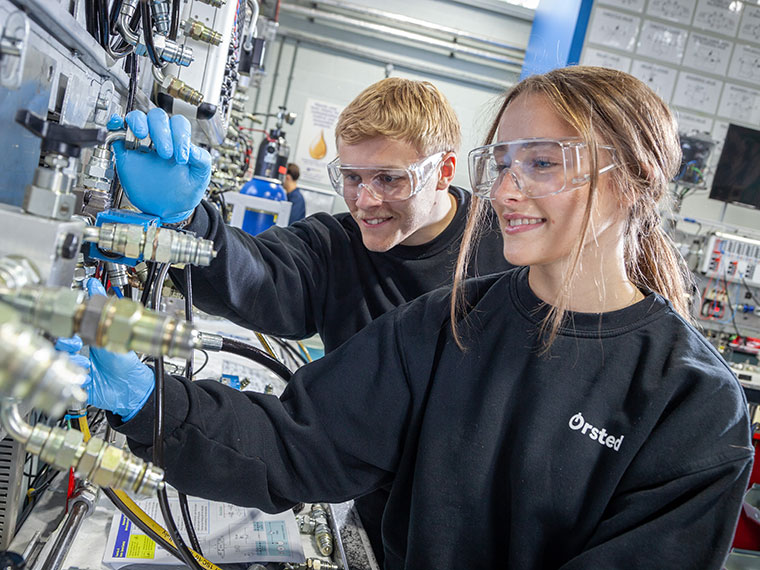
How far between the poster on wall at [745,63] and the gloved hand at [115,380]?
4.42 meters

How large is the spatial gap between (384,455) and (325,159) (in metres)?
6.20

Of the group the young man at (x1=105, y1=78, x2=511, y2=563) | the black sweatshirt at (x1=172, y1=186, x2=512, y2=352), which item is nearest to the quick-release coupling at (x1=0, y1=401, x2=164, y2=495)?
the young man at (x1=105, y1=78, x2=511, y2=563)

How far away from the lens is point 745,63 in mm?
3936

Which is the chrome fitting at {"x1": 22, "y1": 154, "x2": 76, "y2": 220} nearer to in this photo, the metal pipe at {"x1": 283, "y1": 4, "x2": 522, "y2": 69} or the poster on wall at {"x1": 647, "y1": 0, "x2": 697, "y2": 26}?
the poster on wall at {"x1": 647, "y1": 0, "x2": 697, "y2": 26}

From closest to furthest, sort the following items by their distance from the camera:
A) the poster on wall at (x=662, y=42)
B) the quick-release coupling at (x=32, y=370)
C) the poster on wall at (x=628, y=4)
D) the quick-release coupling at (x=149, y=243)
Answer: the quick-release coupling at (x=32, y=370) < the quick-release coupling at (x=149, y=243) < the poster on wall at (x=628, y=4) < the poster on wall at (x=662, y=42)

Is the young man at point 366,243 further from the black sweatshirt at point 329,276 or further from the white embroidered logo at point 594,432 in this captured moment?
the white embroidered logo at point 594,432

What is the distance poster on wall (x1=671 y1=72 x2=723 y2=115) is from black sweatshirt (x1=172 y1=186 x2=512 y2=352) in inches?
121

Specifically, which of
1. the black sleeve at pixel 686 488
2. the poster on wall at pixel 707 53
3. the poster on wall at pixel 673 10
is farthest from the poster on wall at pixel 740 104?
the black sleeve at pixel 686 488

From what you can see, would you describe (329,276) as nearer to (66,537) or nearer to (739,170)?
(66,537)

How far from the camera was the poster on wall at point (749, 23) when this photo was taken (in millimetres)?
3867

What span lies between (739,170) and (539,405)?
408 centimetres

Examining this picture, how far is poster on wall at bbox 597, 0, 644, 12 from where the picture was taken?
3.67 metres

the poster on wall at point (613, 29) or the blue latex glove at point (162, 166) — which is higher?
the poster on wall at point (613, 29)

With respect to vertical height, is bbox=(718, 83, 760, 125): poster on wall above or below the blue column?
below
